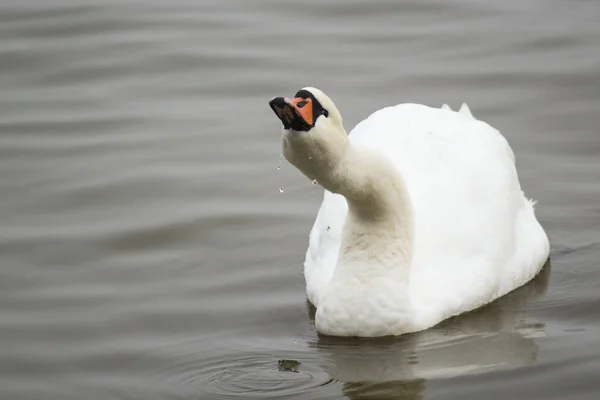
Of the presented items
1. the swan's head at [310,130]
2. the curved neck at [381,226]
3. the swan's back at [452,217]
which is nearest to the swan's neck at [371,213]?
the curved neck at [381,226]

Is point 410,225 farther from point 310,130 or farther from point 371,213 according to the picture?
point 310,130

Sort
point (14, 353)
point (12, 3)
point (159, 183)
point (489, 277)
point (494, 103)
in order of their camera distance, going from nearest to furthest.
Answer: point (14, 353) → point (489, 277) → point (159, 183) → point (494, 103) → point (12, 3)

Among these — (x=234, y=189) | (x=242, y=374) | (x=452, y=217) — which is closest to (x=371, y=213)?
(x=452, y=217)

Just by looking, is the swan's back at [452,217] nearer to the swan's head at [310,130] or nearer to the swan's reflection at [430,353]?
the swan's reflection at [430,353]

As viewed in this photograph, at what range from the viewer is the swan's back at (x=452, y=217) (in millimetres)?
7941

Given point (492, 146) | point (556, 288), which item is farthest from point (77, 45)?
point (556, 288)

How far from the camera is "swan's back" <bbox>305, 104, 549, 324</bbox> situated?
7941 millimetres

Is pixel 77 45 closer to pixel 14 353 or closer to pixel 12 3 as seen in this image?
pixel 12 3

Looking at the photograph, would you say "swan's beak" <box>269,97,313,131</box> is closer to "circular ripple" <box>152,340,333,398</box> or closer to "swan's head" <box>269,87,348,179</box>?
"swan's head" <box>269,87,348,179</box>

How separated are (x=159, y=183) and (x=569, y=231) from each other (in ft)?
10.8

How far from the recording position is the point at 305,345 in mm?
7590

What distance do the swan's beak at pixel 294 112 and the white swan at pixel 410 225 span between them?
5cm

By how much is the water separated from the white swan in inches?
5.8

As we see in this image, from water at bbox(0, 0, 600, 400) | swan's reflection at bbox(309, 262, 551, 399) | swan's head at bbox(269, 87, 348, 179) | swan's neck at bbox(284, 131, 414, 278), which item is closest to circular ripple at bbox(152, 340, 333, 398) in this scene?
water at bbox(0, 0, 600, 400)
